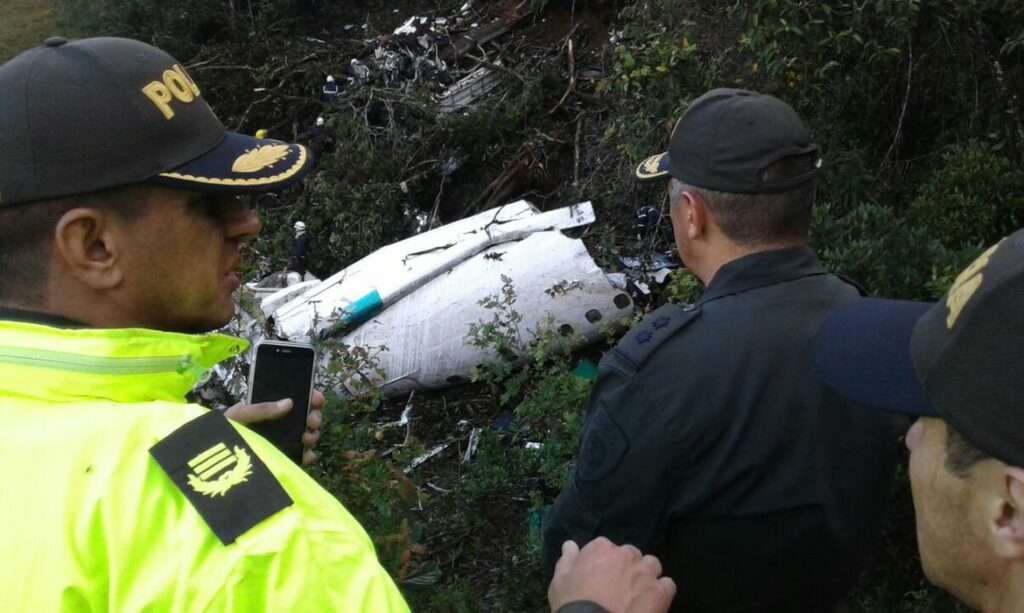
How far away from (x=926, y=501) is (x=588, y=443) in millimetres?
864

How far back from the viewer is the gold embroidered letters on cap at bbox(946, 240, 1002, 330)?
4.05 ft

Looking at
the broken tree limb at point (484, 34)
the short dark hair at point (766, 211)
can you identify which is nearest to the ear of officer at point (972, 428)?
the short dark hair at point (766, 211)

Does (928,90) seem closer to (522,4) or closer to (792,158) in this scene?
(792,158)

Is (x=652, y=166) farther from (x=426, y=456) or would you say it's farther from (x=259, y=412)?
(x=426, y=456)

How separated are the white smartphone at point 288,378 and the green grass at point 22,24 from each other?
34.3 ft

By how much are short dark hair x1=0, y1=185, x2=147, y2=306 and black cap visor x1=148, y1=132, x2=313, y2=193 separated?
80mm

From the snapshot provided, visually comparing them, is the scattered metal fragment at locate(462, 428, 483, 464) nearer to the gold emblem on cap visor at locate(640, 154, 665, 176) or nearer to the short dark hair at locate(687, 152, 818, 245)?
the gold emblem on cap visor at locate(640, 154, 665, 176)

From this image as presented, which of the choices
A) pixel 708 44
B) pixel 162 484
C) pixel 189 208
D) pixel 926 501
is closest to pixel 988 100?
pixel 708 44

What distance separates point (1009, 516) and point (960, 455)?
0.33 ft

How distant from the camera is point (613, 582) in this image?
158cm

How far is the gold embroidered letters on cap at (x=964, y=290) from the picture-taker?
4.05ft

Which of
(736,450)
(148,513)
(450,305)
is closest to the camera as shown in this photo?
(148,513)

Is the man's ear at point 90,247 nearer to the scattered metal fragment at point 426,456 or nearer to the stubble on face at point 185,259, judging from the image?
the stubble on face at point 185,259

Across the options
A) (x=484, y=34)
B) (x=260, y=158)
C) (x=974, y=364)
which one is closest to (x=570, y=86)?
(x=484, y=34)
